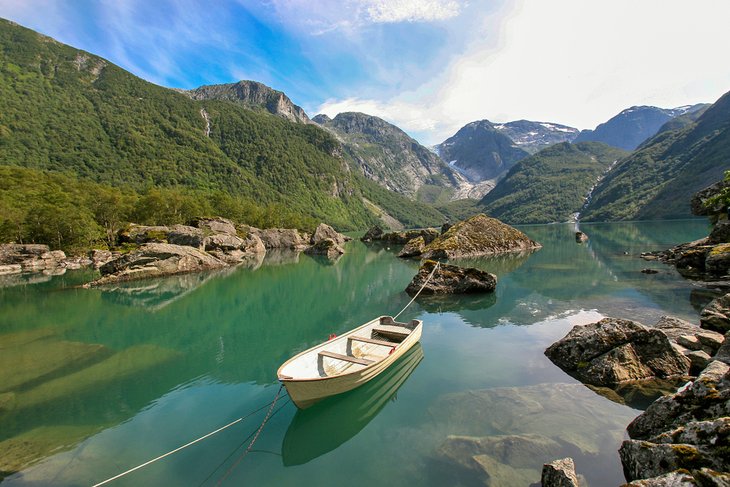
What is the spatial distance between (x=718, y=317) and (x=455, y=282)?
1741 centimetres

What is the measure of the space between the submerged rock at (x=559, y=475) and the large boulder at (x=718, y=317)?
14.3 metres

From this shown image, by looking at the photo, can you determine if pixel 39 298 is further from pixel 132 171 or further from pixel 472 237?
pixel 132 171

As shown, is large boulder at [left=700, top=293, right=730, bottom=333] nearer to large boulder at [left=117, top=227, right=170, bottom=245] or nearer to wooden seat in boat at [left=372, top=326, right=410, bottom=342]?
wooden seat in boat at [left=372, top=326, right=410, bottom=342]

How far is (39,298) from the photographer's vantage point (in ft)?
113

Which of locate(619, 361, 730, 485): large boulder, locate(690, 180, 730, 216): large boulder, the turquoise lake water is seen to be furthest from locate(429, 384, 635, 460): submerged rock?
locate(690, 180, 730, 216): large boulder

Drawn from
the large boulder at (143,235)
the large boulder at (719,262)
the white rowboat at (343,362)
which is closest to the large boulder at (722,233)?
the large boulder at (719,262)

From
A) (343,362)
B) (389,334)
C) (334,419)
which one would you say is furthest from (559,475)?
(389,334)

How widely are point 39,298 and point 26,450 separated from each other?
3224 centimetres

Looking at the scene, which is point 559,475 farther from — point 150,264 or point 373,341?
point 150,264

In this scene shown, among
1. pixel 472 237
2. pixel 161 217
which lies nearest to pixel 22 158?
pixel 161 217

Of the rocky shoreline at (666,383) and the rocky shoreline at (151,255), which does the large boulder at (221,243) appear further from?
the rocky shoreline at (666,383)

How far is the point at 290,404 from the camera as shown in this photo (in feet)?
41.9

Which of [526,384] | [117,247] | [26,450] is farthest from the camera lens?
[117,247]

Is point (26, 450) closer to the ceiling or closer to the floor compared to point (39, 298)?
closer to the floor
